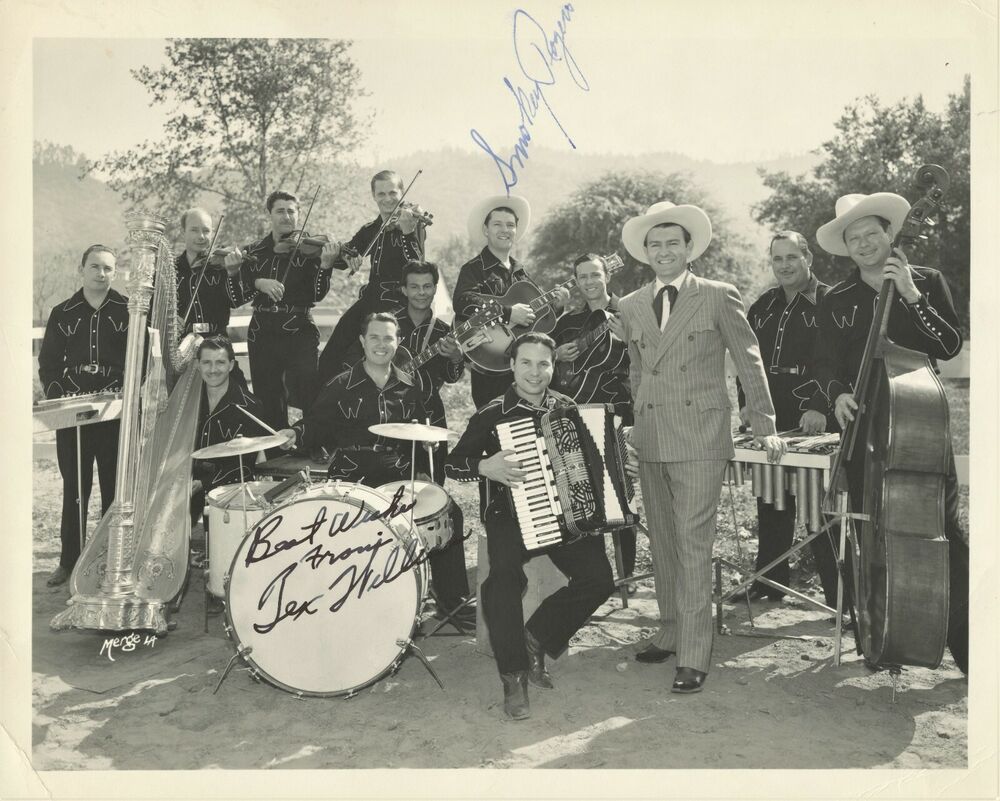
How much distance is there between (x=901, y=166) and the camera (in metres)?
10.6

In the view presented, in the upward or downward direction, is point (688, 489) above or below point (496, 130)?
below

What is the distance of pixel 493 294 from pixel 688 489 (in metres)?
2.02

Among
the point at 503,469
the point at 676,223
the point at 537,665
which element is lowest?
the point at 537,665

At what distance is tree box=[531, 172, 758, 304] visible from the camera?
15.5 meters

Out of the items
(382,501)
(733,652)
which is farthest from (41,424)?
(733,652)

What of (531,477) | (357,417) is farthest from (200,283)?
(531,477)

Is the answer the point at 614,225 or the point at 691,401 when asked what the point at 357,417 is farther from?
the point at 614,225

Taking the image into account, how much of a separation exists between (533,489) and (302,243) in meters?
2.66

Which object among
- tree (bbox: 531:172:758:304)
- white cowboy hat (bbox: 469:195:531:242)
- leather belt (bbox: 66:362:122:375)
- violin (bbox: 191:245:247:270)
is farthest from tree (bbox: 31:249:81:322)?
tree (bbox: 531:172:758:304)

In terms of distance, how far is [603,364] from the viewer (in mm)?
5492

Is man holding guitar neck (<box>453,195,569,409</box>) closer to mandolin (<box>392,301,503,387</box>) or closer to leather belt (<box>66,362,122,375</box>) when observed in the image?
mandolin (<box>392,301,503,387</box>)

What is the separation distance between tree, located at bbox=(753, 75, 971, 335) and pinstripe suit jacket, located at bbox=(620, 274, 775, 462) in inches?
65.4
